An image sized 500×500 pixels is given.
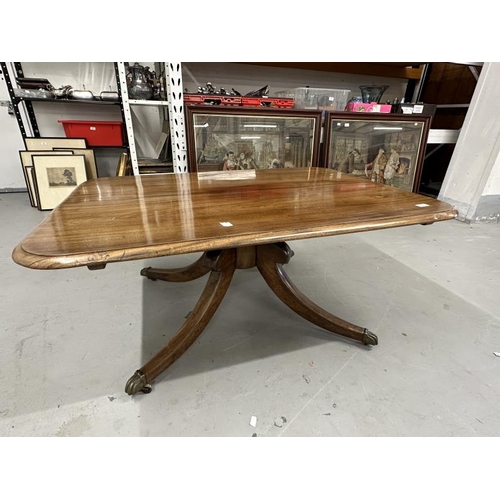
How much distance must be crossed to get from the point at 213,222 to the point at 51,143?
2517mm

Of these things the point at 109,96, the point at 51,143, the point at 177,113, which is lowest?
the point at 51,143

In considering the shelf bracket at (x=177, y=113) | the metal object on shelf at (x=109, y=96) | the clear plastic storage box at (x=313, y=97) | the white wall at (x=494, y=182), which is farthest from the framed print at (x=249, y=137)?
the white wall at (x=494, y=182)

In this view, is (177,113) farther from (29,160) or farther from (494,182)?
(494,182)

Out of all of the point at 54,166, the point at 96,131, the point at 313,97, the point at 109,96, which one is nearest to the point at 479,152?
the point at 313,97

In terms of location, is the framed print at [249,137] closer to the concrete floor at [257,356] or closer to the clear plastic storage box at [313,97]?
the clear plastic storage box at [313,97]

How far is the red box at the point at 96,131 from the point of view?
2475mm

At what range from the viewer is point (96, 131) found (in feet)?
8.20

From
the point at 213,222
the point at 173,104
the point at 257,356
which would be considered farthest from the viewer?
the point at 173,104

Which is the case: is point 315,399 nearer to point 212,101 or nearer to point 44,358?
point 44,358

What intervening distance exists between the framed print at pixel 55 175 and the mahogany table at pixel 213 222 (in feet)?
4.87

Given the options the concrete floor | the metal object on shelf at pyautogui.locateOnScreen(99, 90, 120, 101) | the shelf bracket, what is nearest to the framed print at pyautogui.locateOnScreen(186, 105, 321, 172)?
the shelf bracket

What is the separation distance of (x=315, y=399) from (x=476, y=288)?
1.15 metres

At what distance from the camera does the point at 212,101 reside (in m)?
2.22
